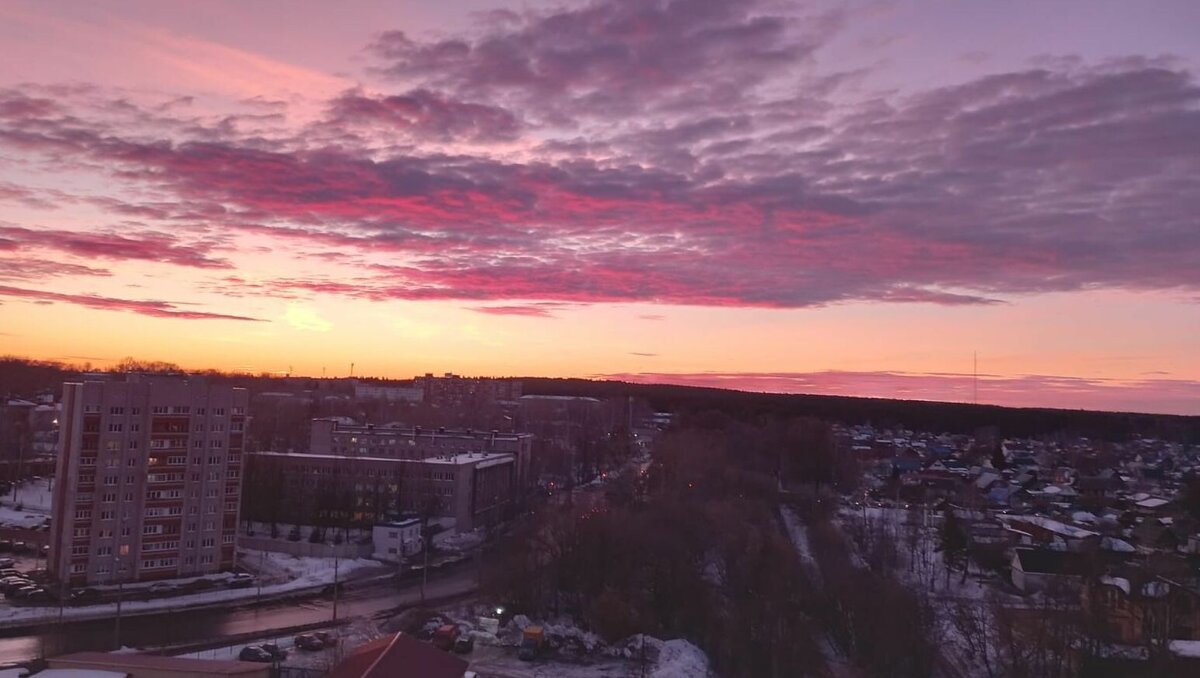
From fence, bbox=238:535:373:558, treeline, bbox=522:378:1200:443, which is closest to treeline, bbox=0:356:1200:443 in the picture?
treeline, bbox=522:378:1200:443

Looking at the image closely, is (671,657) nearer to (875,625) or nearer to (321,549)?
(875,625)

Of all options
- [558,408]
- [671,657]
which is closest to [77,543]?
[671,657]

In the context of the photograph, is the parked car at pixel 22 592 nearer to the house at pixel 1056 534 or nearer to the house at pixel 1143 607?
the house at pixel 1143 607

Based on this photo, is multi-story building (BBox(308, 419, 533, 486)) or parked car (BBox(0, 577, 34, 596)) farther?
multi-story building (BBox(308, 419, 533, 486))

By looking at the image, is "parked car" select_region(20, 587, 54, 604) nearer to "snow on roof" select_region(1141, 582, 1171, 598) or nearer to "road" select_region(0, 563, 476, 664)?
"road" select_region(0, 563, 476, 664)

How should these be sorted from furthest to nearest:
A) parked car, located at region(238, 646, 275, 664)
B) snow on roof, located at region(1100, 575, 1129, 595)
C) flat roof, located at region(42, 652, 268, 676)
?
1. snow on roof, located at region(1100, 575, 1129, 595)
2. parked car, located at region(238, 646, 275, 664)
3. flat roof, located at region(42, 652, 268, 676)

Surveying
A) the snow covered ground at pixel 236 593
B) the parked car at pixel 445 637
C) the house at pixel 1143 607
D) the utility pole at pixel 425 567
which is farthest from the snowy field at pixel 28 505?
the house at pixel 1143 607
